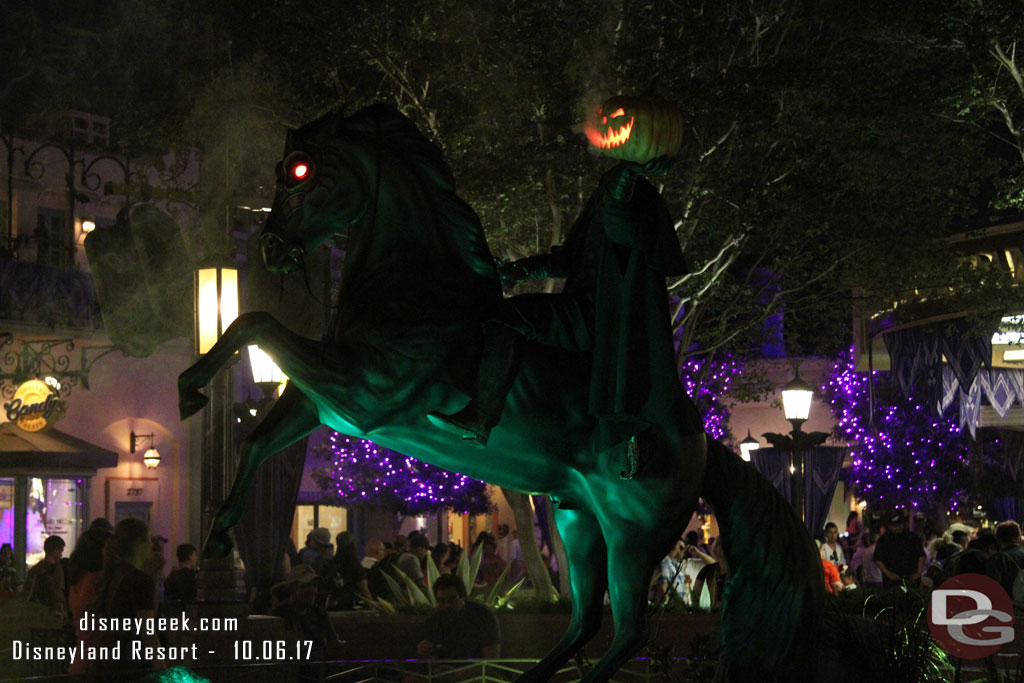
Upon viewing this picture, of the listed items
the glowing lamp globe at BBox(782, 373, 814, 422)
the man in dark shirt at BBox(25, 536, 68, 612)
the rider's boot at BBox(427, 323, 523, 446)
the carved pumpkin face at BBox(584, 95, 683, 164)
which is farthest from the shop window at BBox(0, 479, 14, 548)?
the carved pumpkin face at BBox(584, 95, 683, 164)

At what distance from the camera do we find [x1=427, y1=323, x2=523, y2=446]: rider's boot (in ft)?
14.1

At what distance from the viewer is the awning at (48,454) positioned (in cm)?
2500

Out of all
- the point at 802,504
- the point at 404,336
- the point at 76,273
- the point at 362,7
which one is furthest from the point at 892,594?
the point at 76,273

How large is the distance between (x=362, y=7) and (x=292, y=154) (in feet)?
35.5

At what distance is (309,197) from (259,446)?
85 cm

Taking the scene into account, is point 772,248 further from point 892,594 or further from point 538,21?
point 892,594

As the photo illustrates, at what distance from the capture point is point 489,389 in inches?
170

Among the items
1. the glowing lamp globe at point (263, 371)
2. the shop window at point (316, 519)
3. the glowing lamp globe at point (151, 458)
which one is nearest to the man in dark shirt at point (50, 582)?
the glowing lamp globe at point (263, 371)

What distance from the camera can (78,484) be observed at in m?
27.9

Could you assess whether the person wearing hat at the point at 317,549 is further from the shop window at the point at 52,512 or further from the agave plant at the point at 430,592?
the shop window at the point at 52,512

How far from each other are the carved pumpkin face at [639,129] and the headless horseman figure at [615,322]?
49 millimetres

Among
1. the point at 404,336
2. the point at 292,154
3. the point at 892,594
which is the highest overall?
the point at 292,154

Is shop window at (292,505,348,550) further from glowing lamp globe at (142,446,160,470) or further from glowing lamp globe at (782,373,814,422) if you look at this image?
glowing lamp globe at (782,373,814,422)

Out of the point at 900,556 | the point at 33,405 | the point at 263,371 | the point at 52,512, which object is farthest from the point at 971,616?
the point at 52,512
